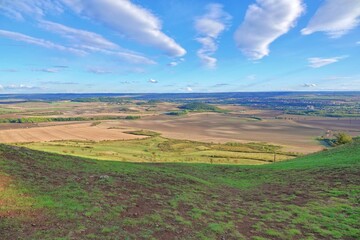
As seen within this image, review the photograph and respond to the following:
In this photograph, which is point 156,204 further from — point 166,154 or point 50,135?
point 50,135

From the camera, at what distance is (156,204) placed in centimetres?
1825

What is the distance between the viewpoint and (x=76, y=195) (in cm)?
1762

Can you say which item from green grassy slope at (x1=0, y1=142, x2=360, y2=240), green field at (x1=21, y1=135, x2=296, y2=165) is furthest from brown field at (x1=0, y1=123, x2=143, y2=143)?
green grassy slope at (x1=0, y1=142, x2=360, y2=240)

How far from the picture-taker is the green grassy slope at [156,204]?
13.9 meters

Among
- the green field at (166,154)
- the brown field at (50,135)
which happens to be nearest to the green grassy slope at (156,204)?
the green field at (166,154)

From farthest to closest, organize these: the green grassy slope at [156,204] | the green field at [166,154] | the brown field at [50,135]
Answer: the brown field at [50,135] → the green field at [166,154] → the green grassy slope at [156,204]

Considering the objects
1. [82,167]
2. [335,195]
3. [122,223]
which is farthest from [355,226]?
[82,167]

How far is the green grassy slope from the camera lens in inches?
548

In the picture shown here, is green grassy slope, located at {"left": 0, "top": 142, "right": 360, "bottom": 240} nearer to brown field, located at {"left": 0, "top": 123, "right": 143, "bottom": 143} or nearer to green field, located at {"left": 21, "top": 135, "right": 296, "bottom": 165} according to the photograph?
green field, located at {"left": 21, "top": 135, "right": 296, "bottom": 165}

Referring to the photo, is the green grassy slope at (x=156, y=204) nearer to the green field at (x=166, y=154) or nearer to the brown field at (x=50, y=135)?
the green field at (x=166, y=154)

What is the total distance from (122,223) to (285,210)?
11632mm

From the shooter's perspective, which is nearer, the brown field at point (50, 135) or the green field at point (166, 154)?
the green field at point (166, 154)

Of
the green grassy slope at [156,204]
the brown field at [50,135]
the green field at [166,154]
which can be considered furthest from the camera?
the brown field at [50,135]

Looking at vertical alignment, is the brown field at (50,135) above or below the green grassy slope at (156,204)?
below
